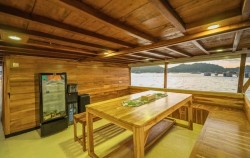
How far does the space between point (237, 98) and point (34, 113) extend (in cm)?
605

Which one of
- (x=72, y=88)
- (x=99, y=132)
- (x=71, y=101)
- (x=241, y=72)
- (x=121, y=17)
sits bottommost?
(x=99, y=132)

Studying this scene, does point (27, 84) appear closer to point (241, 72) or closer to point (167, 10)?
point (167, 10)

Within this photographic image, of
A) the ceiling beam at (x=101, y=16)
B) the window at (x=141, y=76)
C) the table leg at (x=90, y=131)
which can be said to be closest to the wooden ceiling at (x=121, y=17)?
the ceiling beam at (x=101, y=16)

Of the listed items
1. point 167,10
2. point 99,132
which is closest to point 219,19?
point 167,10

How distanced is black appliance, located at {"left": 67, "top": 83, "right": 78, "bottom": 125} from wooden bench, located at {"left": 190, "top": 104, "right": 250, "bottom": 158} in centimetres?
354

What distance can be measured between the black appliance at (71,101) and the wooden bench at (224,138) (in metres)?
3.54

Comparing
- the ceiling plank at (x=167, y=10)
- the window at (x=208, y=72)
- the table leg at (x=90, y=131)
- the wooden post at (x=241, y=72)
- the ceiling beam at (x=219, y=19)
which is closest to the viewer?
the ceiling plank at (x=167, y=10)

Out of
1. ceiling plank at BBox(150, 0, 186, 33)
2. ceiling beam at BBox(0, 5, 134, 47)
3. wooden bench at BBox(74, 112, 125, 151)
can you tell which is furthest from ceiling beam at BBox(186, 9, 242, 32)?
wooden bench at BBox(74, 112, 125, 151)

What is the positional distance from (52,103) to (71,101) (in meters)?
0.57

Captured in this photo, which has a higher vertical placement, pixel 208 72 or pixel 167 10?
pixel 167 10

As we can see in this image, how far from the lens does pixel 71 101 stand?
3879 millimetres

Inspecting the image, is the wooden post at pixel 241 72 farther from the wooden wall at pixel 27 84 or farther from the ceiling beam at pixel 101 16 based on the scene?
the wooden wall at pixel 27 84

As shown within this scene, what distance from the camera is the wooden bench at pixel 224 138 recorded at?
5.52ft

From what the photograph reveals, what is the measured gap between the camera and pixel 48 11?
4.26ft
